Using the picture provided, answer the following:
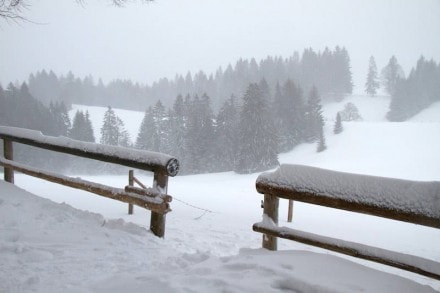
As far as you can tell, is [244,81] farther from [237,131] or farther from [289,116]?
[237,131]

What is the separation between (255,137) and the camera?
46031mm

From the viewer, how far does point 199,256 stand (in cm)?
409

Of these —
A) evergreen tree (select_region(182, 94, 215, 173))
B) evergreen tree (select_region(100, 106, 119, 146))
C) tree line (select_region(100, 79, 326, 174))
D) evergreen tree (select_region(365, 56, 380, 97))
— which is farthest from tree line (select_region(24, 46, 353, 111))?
evergreen tree (select_region(182, 94, 215, 173))

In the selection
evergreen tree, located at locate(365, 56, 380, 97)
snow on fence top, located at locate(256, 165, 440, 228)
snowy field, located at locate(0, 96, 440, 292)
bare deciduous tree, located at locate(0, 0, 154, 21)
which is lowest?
snowy field, located at locate(0, 96, 440, 292)

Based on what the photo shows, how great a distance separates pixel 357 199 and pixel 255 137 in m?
43.1

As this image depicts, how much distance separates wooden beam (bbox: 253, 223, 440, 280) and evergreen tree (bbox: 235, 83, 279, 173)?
134 ft

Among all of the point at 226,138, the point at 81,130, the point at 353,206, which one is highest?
the point at 353,206

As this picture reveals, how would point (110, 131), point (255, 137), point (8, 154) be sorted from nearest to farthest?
point (8, 154) < point (255, 137) < point (110, 131)

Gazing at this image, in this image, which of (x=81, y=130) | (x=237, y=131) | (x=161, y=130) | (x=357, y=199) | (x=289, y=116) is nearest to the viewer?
(x=357, y=199)

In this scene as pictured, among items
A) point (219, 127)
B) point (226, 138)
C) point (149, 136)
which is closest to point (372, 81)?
point (219, 127)

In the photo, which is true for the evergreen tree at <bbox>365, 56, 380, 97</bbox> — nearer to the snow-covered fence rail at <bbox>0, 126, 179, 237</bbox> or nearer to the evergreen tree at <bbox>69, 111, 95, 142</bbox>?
the evergreen tree at <bbox>69, 111, 95, 142</bbox>

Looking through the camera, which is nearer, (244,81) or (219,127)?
(219,127)

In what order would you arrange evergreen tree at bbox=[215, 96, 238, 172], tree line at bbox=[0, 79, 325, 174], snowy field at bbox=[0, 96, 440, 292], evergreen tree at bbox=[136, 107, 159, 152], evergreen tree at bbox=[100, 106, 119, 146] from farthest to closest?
evergreen tree at bbox=[100, 106, 119, 146]
evergreen tree at bbox=[136, 107, 159, 152]
evergreen tree at bbox=[215, 96, 238, 172]
tree line at bbox=[0, 79, 325, 174]
snowy field at bbox=[0, 96, 440, 292]

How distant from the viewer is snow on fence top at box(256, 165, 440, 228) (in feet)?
9.25
